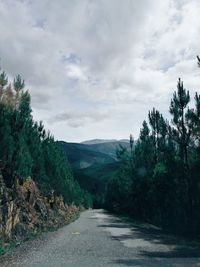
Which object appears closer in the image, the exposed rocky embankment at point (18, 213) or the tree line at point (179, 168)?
the exposed rocky embankment at point (18, 213)

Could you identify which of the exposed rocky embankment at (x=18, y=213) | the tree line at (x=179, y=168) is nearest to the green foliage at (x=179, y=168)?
the tree line at (x=179, y=168)

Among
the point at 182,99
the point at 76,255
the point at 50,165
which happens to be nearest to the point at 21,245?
the point at 76,255

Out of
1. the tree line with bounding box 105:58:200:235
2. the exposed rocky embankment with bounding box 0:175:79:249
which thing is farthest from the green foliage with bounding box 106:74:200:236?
the exposed rocky embankment with bounding box 0:175:79:249

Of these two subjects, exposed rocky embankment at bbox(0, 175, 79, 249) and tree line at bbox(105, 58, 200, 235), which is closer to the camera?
exposed rocky embankment at bbox(0, 175, 79, 249)

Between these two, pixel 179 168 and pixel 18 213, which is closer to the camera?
pixel 18 213

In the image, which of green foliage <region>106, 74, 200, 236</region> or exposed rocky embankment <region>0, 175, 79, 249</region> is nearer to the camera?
exposed rocky embankment <region>0, 175, 79, 249</region>

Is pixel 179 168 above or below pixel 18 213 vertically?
above

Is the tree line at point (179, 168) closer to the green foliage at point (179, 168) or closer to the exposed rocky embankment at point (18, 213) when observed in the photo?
the green foliage at point (179, 168)

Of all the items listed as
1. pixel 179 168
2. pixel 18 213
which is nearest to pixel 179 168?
pixel 179 168

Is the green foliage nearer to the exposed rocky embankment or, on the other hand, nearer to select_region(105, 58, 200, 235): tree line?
select_region(105, 58, 200, 235): tree line

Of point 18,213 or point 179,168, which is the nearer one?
point 18,213

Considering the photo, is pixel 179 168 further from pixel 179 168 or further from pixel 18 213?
pixel 18 213

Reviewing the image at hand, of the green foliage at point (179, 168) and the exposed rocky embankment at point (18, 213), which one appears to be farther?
the green foliage at point (179, 168)

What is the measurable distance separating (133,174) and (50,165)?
37.6 ft
